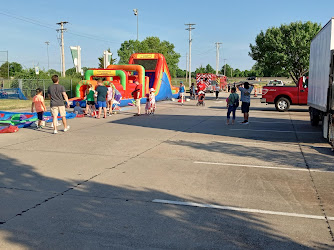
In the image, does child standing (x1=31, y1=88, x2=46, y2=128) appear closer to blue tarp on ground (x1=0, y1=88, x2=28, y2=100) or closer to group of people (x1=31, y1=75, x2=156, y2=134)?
group of people (x1=31, y1=75, x2=156, y2=134)

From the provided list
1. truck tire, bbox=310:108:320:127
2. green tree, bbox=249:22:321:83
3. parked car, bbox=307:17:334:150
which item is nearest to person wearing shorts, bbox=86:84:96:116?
truck tire, bbox=310:108:320:127

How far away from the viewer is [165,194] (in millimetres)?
5848

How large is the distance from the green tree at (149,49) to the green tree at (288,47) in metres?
28.0

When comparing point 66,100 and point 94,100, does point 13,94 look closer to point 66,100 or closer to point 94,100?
point 94,100

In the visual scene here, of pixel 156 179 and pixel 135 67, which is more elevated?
pixel 135 67

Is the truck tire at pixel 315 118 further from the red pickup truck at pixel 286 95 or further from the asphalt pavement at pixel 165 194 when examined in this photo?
the red pickup truck at pixel 286 95

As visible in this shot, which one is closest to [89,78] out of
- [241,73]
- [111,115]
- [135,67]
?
[135,67]

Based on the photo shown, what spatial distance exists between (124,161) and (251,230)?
4258 mm

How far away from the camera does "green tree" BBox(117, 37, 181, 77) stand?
67188 mm

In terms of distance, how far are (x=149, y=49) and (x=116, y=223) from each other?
71.9 meters

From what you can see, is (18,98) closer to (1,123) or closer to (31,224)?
(1,123)

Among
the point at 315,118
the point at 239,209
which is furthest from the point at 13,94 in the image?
the point at 239,209

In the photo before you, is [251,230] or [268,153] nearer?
[251,230]

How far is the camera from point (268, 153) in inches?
367
